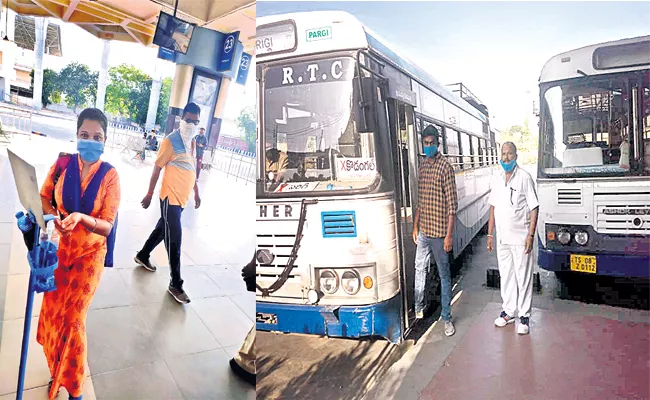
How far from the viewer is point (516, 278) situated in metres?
1.79

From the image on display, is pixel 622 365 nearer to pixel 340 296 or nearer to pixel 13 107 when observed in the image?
pixel 340 296

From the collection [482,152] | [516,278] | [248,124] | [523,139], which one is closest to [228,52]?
[248,124]

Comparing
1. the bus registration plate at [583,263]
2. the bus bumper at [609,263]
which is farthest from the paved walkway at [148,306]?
the bus registration plate at [583,263]

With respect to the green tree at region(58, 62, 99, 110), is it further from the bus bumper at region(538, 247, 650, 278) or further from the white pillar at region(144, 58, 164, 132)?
the bus bumper at region(538, 247, 650, 278)

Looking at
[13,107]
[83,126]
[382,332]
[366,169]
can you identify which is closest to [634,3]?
[366,169]

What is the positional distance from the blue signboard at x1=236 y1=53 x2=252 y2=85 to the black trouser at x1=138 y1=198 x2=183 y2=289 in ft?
1.36

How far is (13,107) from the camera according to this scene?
103 cm

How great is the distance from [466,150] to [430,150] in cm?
17

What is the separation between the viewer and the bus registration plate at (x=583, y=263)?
6.13 ft

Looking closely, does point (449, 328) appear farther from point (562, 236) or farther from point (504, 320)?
point (562, 236)

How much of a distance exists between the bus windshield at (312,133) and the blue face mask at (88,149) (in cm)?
63

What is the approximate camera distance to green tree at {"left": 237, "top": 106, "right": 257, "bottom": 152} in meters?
1.29

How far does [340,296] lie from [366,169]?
1.57ft

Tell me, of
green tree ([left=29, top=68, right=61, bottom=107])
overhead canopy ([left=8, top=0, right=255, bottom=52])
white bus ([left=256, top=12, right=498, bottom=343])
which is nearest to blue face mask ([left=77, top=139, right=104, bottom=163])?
green tree ([left=29, top=68, right=61, bottom=107])
